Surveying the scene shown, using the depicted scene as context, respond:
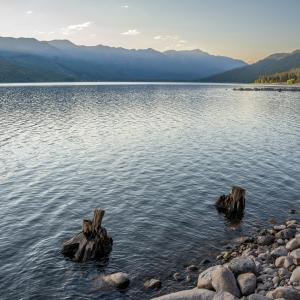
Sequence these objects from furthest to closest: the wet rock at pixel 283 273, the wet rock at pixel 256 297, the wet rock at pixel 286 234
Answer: the wet rock at pixel 286 234
the wet rock at pixel 283 273
the wet rock at pixel 256 297

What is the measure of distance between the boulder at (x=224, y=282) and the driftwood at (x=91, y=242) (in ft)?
34.2

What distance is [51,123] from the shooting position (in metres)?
116

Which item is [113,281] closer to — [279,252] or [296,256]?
[279,252]

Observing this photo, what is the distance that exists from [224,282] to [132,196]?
75.0 feet

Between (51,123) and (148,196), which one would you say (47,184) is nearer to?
(148,196)

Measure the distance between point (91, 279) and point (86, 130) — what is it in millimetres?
74858

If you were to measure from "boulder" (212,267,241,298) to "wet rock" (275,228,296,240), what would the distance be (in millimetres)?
10883

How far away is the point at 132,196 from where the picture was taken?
1834 inches

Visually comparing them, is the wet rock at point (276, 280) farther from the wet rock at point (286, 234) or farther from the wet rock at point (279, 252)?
the wet rock at point (286, 234)

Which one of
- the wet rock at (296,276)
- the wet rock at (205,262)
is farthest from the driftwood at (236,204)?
the wet rock at (296,276)

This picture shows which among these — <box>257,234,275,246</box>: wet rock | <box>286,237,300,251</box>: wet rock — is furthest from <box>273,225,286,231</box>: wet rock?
<box>286,237,300,251</box>: wet rock

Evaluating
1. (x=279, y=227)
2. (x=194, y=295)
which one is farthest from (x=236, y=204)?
(x=194, y=295)

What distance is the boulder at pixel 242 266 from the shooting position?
27.2 metres

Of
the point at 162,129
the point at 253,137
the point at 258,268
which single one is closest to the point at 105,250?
the point at 258,268
